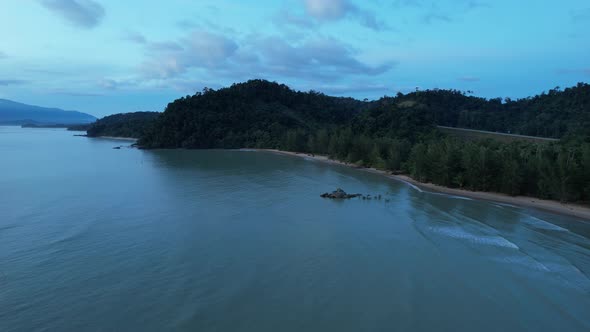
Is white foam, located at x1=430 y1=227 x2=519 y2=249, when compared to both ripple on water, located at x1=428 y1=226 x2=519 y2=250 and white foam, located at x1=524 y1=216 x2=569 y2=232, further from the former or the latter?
white foam, located at x1=524 y1=216 x2=569 y2=232

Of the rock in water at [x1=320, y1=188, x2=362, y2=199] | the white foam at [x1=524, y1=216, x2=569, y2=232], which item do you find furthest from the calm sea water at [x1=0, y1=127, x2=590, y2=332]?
the rock in water at [x1=320, y1=188, x2=362, y2=199]

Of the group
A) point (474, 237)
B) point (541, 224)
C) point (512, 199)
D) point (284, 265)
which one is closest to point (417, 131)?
point (512, 199)

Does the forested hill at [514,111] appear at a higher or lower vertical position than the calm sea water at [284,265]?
higher

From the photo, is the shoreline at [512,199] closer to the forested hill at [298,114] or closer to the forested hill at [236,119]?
the forested hill at [298,114]

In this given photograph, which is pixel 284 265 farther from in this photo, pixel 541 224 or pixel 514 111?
pixel 514 111

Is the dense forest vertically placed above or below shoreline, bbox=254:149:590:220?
above

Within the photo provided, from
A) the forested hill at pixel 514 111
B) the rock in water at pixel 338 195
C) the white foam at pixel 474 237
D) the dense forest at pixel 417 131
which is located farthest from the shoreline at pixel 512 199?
the forested hill at pixel 514 111

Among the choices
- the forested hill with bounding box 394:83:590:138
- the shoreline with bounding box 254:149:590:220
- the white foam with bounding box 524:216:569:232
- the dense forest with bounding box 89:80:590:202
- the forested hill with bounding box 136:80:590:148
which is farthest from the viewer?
the forested hill with bounding box 136:80:590:148
